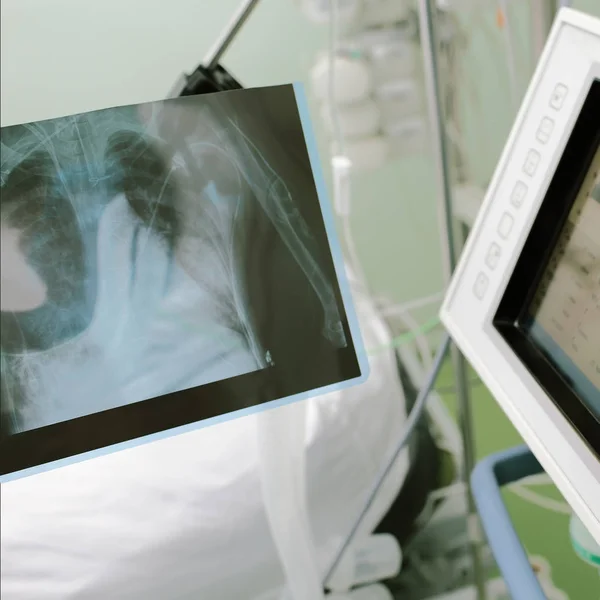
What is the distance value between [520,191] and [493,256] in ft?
0.18

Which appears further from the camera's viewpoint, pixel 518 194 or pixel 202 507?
pixel 202 507

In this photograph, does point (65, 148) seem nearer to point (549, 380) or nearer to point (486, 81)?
point (549, 380)

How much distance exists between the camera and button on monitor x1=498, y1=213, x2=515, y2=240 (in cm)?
45

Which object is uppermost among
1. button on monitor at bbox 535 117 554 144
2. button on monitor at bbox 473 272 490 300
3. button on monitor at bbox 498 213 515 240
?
button on monitor at bbox 535 117 554 144

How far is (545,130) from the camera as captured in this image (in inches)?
16.4

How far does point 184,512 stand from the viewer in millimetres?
717

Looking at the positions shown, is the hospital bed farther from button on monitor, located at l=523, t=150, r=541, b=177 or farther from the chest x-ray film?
button on monitor, located at l=523, t=150, r=541, b=177

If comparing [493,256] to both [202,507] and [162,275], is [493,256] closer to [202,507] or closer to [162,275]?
[162,275]

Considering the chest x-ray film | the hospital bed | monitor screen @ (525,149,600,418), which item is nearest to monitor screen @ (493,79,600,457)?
monitor screen @ (525,149,600,418)

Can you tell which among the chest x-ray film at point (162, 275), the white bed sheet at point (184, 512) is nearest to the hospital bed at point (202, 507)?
the white bed sheet at point (184, 512)

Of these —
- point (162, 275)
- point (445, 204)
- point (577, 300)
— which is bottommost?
point (577, 300)

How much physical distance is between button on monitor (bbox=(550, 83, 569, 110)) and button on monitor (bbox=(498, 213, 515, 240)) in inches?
3.3

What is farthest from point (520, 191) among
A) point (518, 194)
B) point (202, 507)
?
point (202, 507)

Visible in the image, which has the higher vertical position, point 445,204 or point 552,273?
point 445,204
